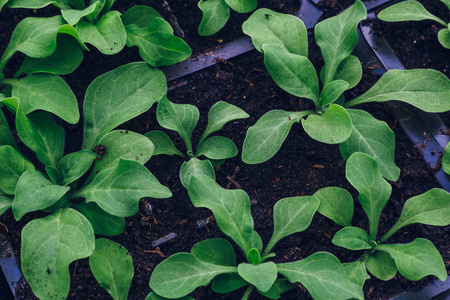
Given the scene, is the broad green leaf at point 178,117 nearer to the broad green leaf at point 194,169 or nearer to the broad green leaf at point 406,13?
the broad green leaf at point 194,169

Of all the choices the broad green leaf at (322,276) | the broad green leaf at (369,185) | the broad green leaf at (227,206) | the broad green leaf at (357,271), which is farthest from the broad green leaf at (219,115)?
the broad green leaf at (357,271)

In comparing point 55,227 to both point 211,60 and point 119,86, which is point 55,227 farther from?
point 211,60

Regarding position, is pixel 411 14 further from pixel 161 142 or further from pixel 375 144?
pixel 161 142

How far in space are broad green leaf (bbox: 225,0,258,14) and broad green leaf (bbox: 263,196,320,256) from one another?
0.78m

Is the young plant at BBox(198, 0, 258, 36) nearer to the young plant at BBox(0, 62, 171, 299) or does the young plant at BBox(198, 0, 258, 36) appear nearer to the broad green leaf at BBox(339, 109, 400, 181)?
the young plant at BBox(0, 62, 171, 299)

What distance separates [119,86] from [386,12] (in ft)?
3.71

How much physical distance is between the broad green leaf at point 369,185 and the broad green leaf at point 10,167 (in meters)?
1.11

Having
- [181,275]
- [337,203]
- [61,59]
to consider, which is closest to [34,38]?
[61,59]

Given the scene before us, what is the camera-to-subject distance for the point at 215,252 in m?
1.46

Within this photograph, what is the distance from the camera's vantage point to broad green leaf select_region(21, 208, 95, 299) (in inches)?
51.1

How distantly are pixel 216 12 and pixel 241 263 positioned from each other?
3.18 feet

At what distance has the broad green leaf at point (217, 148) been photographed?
60.2 inches

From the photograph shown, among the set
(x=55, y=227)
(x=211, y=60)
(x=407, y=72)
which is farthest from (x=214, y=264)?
(x=407, y=72)

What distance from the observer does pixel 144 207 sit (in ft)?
5.14
